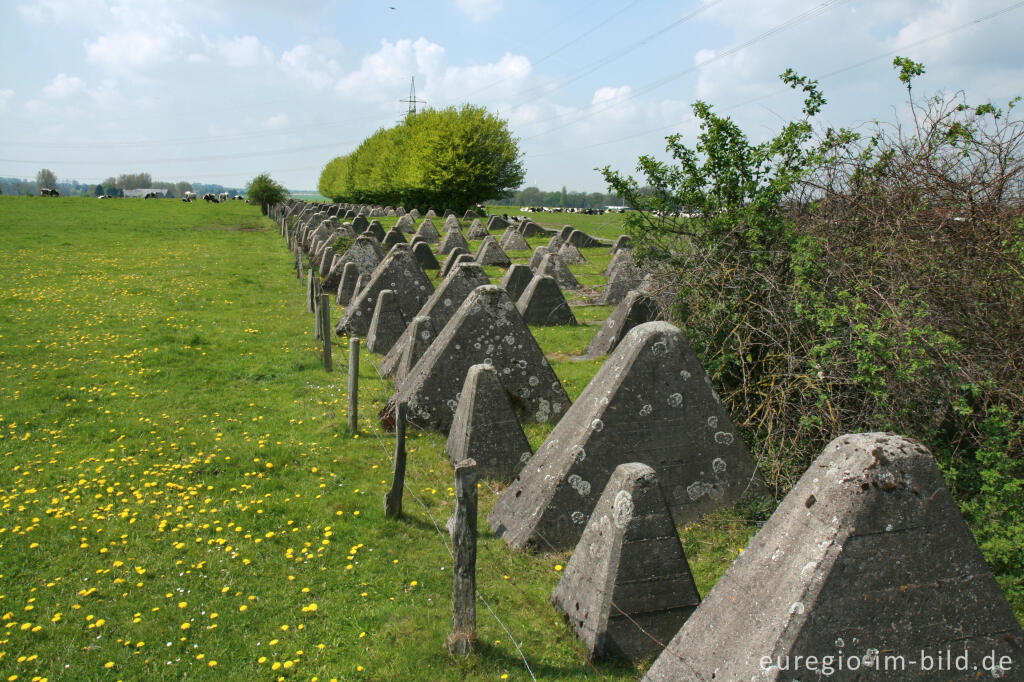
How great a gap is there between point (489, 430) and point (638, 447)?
75.9 inches

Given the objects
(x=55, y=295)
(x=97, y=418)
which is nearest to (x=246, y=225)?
(x=55, y=295)

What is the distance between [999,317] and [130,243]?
126ft

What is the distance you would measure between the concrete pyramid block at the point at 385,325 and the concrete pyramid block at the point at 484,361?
4240 mm

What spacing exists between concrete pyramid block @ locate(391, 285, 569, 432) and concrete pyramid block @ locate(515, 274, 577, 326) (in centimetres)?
772

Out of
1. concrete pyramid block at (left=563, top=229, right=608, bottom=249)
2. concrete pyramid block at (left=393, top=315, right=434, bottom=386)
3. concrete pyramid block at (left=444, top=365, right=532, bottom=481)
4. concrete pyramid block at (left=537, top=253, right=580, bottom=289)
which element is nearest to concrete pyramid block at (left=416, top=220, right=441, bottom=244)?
concrete pyramid block at (left=563, top=229, right=608, bottom=249)

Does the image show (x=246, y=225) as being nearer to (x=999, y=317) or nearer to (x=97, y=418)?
(x=97, y=418)

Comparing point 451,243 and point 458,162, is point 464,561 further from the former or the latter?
point 458,162

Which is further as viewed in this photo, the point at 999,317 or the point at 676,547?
the point at 999,317

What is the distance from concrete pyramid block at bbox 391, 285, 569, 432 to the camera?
882cm

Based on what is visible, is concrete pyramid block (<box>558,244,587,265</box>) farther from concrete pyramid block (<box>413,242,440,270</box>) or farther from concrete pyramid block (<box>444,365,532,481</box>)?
concrete pyramid block (<box>444,365,532,481</box>)

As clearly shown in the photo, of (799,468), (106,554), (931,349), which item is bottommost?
(106,554)

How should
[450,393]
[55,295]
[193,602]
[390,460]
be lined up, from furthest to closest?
1. [55,295]
2. [450,393]
3. [390,460]
4. [193,602]

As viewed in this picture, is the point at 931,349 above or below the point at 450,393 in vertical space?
above

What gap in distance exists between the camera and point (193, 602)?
17.9ft
